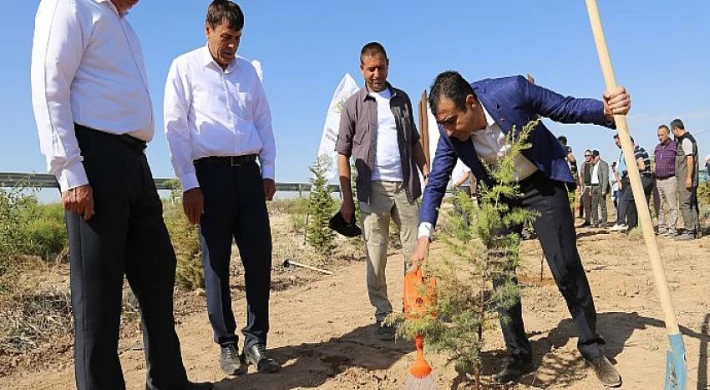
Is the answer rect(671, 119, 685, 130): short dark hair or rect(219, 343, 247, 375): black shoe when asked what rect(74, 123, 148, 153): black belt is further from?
rect(671, 119, 685, 130): short dark hair

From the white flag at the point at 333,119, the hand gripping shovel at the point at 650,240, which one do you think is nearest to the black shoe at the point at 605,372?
the hand gripping shovel at the point at 650,240

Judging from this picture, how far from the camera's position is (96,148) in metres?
2.55

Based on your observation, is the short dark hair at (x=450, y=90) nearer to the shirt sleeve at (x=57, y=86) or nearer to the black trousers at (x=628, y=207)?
the shirt sleeve at (x=57, y=86)

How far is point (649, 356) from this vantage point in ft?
11.5

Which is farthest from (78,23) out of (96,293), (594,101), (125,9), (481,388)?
(481,388)

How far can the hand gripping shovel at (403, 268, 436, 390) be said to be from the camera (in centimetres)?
276

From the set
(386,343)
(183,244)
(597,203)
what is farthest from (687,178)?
(183,244)

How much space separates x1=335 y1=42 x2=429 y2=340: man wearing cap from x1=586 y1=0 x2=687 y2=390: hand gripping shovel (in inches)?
67.8

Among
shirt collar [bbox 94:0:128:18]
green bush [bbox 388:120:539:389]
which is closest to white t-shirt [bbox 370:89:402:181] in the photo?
green bush [bbox 388:120:539:389]

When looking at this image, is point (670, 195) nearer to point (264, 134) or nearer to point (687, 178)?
point (687, 178)

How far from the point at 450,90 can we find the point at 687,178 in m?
8.74

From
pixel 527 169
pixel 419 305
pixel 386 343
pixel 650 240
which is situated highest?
pixel 527 169

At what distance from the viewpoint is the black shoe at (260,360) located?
350 centimetres

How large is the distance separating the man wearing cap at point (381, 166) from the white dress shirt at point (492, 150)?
1005 mm
